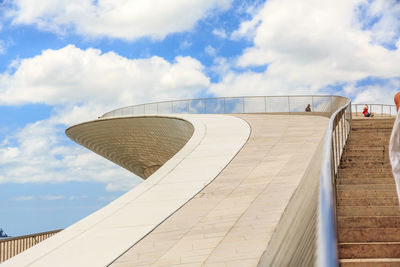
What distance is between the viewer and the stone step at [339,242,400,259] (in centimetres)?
529

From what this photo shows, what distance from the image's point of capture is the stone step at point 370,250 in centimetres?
529

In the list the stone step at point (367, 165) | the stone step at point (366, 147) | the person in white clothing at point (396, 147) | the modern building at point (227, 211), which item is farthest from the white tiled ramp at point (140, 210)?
the person in white clothing at point (396, 147)

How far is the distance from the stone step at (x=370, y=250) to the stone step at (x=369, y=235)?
353mm

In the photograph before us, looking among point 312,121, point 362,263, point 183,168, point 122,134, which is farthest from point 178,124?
point 362,263

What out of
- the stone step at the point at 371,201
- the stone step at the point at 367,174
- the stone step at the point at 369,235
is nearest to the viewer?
the stone step at the point at 369,235

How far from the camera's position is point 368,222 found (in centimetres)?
606

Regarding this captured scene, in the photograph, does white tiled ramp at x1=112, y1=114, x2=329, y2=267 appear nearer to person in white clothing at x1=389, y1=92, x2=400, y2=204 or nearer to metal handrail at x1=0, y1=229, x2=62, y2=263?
person in white clothing at x1=389, y1=92, x2=400, y2=204

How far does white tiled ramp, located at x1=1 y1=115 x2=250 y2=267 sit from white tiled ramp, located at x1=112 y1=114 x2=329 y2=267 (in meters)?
0.28

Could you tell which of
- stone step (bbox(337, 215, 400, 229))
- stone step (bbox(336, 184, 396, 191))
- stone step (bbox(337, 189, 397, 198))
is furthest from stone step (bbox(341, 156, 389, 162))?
Result: stone step (bbox(337, 215, 400, 229))

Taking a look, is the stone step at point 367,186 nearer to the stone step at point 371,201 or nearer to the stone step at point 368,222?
the stone step at point 371,201

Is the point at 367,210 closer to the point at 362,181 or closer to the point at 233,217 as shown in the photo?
the point at 362,181

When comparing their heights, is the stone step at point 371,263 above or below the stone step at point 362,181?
below

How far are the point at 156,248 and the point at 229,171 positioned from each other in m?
5.16

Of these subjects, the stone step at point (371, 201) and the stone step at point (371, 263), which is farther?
the stone step at point (371, 201)
